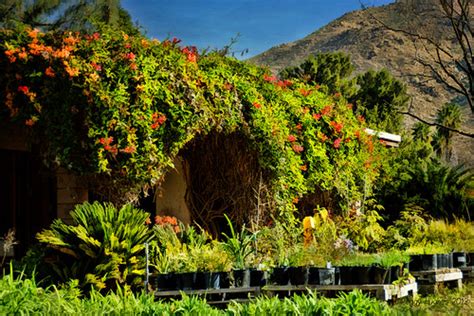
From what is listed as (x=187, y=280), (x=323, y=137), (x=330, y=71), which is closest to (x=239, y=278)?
(x=187, y=280)

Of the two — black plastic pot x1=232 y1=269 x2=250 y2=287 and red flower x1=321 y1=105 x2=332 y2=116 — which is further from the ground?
red flower x1=321 y1=105 x2=332 y2=116

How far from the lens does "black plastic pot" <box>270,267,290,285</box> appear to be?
7.66 m

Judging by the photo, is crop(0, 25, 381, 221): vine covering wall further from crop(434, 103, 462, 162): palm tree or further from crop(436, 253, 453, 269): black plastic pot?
crop(434, 103, 462, 162): palm tree

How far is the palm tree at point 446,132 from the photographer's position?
39.9 meters

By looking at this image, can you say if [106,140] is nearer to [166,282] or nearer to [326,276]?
[166,282]

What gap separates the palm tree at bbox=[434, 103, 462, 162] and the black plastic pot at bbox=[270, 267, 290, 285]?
32963 millimetres

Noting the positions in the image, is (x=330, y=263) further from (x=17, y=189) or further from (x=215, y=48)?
(x=17, y=189)

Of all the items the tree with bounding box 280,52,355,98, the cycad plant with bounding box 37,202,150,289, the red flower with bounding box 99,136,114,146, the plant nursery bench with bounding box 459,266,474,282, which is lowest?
the plant nursery bench with bounding box 459,266,474,282

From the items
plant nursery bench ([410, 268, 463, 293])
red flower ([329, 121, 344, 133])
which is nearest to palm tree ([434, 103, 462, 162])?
red flower ([329, 121, 344, 133])

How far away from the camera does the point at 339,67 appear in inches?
1368

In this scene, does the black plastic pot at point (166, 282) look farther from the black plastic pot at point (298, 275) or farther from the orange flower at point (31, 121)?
the orange flower at point (31, 121)

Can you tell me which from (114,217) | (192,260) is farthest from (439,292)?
(114,217)

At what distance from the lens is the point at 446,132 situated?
131 feet

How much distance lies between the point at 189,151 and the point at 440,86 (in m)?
61.6
